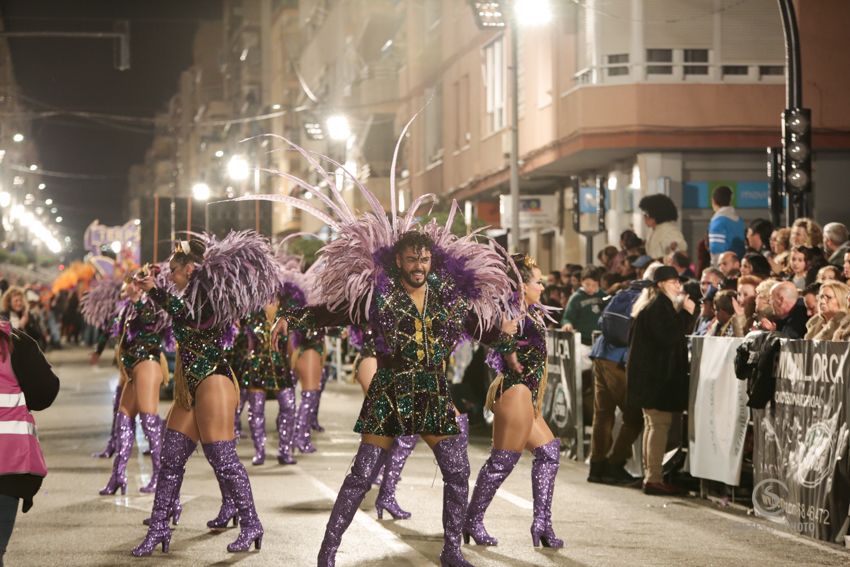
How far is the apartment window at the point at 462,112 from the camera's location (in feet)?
133

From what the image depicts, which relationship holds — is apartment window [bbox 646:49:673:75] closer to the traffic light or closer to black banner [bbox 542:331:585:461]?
the traffic light

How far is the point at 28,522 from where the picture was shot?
11297 mm

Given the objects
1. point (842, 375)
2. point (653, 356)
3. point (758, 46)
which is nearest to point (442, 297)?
point (842, 375)

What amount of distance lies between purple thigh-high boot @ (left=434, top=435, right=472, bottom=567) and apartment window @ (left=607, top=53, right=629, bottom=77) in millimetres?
20752

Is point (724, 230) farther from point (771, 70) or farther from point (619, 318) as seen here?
point (771, 70)

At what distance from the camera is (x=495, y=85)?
36.5 metres

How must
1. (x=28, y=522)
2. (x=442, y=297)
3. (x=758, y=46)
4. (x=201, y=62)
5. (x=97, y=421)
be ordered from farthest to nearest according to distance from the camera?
(x=201, y=62) < (x=758, y=46) < (x=97, y=421) < (x=28, y=522) < (x=442, y=297)

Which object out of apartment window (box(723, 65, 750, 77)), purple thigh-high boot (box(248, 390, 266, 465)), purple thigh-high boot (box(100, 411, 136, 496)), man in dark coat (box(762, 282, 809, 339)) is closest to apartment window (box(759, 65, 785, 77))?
apartment window (box(723, 65, 750, 77))

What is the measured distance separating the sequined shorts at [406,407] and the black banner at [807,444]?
9.70 feet

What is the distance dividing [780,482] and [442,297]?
361cm

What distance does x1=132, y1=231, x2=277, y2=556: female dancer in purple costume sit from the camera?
32.5 ft

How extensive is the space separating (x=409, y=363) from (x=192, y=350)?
187 centimetres

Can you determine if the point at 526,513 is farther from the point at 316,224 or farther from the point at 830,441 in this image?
the point at 316,224

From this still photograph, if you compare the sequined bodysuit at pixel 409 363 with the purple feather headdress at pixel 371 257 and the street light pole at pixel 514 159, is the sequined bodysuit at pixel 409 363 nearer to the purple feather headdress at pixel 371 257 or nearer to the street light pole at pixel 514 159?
the purple feather headdress at pixel 371 257
